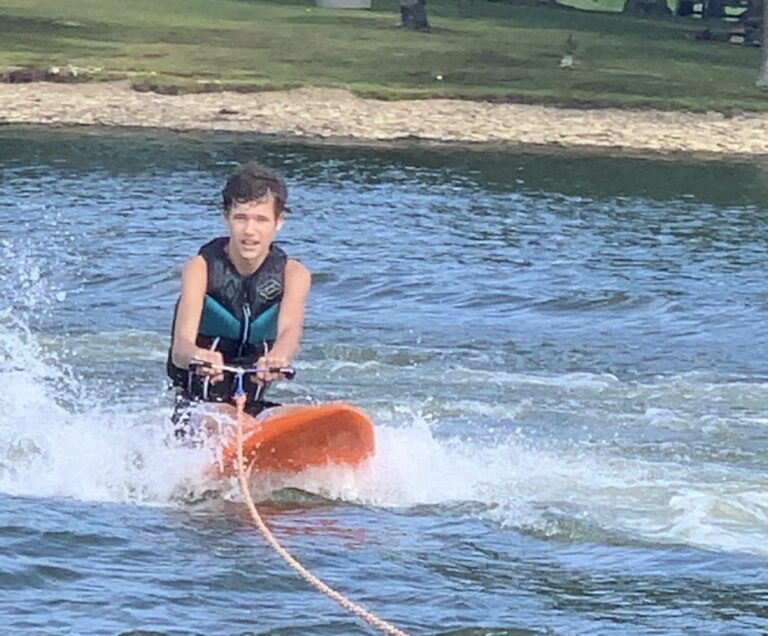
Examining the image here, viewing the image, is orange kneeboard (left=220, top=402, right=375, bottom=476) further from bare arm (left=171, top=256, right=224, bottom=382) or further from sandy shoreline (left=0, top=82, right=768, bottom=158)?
sandy shoreline (left=0, top=82, right=768, bottom=158)

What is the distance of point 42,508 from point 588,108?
24.4m

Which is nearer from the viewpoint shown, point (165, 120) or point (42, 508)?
point (42, 508)

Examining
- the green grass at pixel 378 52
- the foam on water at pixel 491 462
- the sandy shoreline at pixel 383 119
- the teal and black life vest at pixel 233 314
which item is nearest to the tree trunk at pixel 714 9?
the green grass at pixel 378 52

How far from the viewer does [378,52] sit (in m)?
36.8

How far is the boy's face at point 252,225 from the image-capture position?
337 inches

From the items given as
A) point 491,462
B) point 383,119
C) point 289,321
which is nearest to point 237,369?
point 289,321

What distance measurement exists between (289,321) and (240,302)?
26 centimetres

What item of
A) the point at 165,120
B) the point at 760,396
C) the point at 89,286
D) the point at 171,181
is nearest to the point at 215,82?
the point at 165,120

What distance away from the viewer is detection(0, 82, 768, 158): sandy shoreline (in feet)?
98.1

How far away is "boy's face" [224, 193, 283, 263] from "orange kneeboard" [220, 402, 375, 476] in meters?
0.74

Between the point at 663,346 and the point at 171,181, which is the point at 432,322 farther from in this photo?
the point at 171,181

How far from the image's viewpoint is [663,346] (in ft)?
46.8

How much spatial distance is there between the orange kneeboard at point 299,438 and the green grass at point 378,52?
919 inches

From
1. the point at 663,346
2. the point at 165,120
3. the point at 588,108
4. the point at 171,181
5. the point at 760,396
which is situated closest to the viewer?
the point at 760,396
